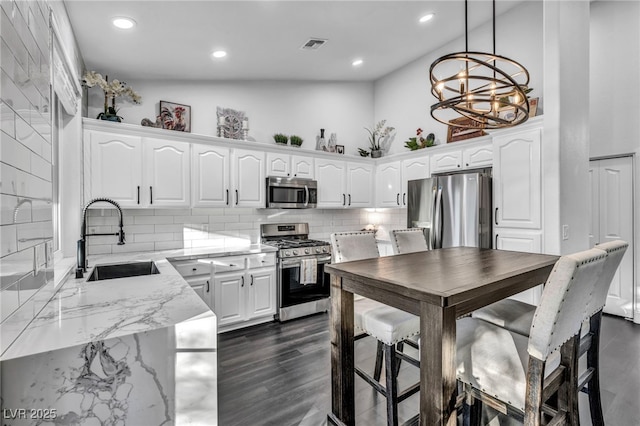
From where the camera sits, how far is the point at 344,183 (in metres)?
4.68

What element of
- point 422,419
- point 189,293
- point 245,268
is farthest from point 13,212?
point 245,268

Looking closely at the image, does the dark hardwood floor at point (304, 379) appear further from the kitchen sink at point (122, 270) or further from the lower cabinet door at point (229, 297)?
the kitchen sink at point (122, 270)

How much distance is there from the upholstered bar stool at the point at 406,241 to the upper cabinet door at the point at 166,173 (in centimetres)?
224

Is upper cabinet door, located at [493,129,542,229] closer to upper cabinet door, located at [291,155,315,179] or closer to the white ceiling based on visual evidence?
the white ceiling

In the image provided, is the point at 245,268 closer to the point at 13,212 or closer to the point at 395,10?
the point at 13,212

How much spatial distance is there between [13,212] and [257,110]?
350 cm

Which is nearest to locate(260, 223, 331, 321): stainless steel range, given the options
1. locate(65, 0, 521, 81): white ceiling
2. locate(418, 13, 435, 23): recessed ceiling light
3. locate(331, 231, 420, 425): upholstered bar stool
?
locate(331, 231, 420, 425): upholstered bar stool

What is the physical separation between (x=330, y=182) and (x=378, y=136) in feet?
4.94

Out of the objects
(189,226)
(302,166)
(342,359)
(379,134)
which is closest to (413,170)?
(379,134)

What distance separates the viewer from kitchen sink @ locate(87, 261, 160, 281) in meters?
2.51

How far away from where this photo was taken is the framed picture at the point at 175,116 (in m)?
3.56

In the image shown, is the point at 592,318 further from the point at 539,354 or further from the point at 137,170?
the point at 137,170

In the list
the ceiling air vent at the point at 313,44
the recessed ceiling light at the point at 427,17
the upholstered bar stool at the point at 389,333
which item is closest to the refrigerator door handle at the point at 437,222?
the upholstered bar stool at the point at 389,333

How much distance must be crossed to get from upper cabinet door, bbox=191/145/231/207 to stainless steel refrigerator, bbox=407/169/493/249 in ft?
8.16
